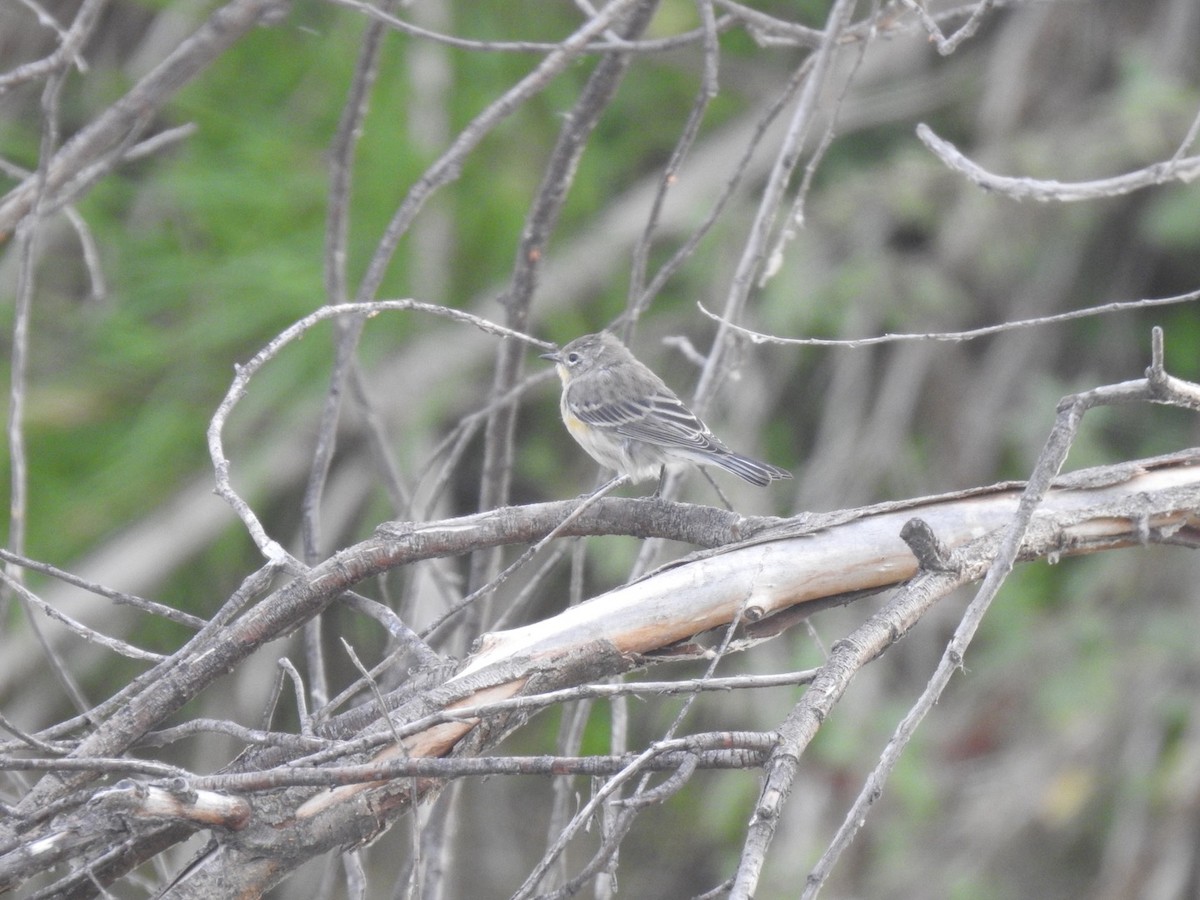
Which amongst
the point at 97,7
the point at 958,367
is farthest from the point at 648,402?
the point at 97,7

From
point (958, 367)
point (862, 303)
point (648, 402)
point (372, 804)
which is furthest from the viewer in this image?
point (958, 367)

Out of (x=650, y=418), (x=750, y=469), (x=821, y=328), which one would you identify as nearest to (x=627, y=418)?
(x=650, y=418)

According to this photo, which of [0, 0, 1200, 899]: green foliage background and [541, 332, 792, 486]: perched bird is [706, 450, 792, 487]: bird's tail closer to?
[541, 332, 792, 486]: perched bird

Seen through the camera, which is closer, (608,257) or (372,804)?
(372,804)

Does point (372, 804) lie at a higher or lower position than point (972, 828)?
lower

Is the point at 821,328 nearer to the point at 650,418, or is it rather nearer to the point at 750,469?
the point at 650,418

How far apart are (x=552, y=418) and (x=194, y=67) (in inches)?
111

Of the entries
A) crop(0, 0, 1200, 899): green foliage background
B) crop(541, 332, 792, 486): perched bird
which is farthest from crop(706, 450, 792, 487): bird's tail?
crop(0, 0, 1200, 899): green foliage background

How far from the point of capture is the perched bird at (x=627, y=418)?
3895mm

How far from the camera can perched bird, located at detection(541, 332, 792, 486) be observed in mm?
3895

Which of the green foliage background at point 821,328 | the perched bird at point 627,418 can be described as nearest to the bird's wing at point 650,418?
the perched bird at point 627,418

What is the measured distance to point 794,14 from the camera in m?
5.53

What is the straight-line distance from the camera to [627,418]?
14.3 feet

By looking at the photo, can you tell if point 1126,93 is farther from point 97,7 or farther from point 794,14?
point 97,7
